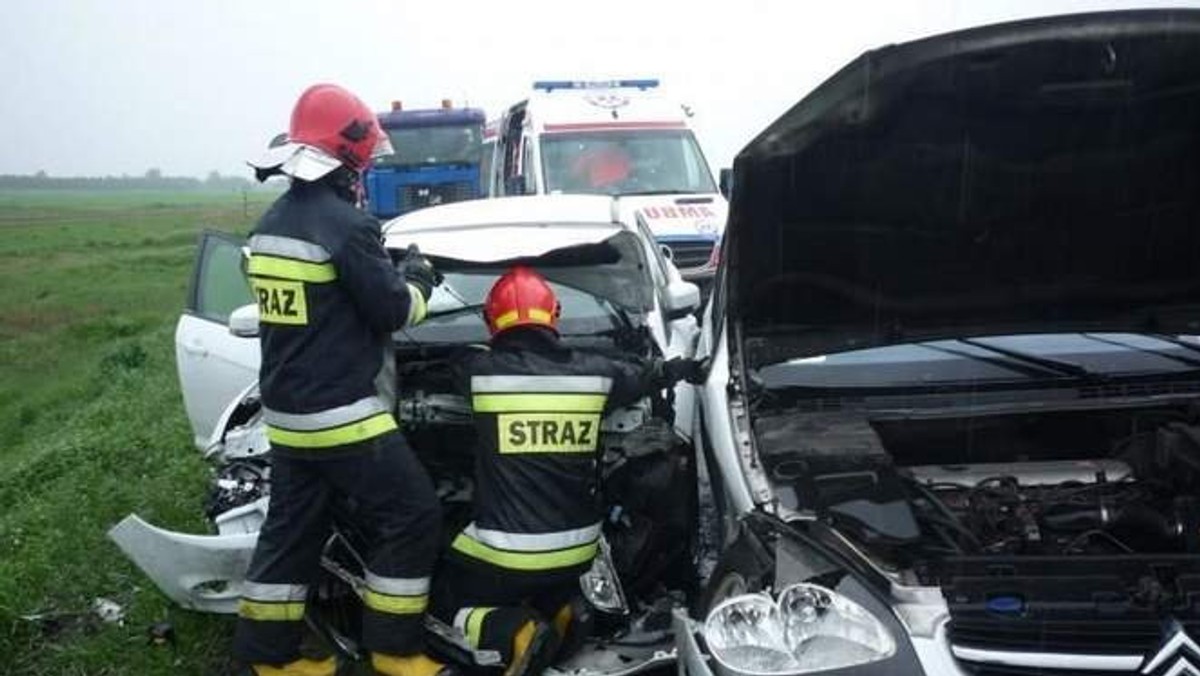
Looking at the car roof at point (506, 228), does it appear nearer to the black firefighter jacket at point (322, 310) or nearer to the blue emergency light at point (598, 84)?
the black firefighter jacket at point (322, 310)

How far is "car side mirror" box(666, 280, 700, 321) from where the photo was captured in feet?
15.5

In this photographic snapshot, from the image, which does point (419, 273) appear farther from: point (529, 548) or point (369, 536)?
point (529, 548)

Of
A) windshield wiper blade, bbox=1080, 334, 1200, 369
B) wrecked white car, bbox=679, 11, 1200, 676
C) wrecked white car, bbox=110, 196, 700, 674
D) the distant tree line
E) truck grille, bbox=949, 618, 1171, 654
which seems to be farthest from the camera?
the distant tree line

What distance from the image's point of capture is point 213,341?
18.9ft

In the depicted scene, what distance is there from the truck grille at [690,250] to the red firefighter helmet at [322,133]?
614cm

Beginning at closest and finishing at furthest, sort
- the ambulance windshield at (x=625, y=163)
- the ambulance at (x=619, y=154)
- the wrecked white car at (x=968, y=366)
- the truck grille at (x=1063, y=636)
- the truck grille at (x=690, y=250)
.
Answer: the truck grille at (x=1063, y=636) < the wrecked white car at (x=968, y=366) < the truck grille at (x=690, y=250) < the ambulance at (x=619, y=154) < the ambulance windshield at (x=625, y=163)

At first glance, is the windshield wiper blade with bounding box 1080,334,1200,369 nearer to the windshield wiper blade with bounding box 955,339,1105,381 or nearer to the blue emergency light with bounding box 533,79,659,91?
the windshield wiper blade with bounding box 955,339,1105,381

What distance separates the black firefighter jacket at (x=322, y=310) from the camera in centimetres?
355

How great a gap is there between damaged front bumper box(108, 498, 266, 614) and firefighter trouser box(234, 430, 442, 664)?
0.16 m

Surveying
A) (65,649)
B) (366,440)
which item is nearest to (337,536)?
(366,440)

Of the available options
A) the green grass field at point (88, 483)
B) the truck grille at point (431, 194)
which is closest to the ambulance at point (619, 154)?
the green grass field at point (88, 483)

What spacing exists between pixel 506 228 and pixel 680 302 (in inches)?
31.8

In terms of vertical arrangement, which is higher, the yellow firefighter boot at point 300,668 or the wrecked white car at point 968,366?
the wrecked white car at point 968,366

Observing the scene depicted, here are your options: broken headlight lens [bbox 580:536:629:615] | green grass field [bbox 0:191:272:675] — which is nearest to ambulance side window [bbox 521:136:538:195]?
green grass field [bbox 0:191:272:675]
